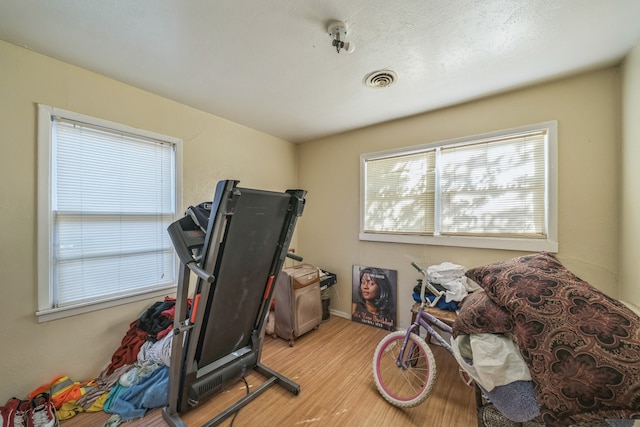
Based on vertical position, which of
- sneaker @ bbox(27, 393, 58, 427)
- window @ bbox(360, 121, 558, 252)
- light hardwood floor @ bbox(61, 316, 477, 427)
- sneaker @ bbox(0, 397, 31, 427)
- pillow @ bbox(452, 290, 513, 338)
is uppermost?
window @ bbox(360, 121, 558, 252)

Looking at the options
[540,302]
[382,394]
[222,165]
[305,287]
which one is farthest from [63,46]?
[382,394]

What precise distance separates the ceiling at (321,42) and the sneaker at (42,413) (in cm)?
244

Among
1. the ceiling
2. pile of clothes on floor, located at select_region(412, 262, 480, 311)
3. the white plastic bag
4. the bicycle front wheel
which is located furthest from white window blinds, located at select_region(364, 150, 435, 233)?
the white plastic bag

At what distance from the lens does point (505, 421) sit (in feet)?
4.45

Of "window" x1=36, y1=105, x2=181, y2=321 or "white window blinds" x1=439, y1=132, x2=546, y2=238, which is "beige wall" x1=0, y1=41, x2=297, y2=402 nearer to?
"window" x1=36, y1=105, x2=181, y2=321

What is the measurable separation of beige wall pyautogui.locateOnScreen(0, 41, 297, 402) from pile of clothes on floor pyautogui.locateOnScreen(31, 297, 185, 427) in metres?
0.10

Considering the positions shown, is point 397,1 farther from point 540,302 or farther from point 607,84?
point 607,84

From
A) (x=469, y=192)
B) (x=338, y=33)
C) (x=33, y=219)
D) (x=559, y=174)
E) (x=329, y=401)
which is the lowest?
(x=329, y=401)

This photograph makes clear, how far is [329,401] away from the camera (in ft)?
5.66

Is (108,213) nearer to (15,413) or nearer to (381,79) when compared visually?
(15,413)

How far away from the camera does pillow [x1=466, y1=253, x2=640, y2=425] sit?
833mm

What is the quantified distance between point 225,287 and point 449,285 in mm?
1976

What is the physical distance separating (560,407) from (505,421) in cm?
66

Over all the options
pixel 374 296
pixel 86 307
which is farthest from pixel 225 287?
pixel 374 296
